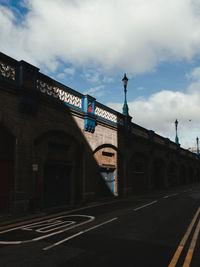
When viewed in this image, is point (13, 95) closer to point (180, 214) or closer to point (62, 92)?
point (62, 92)

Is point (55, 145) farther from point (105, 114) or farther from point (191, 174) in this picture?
point (191, 174)

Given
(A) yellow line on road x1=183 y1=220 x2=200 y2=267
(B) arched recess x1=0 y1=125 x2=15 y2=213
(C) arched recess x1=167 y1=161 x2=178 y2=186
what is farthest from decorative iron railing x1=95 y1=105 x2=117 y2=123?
(C) arched recess x1=167 y1=161 x2=178 y2=186

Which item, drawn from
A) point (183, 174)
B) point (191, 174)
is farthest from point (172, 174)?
point (191, 174)

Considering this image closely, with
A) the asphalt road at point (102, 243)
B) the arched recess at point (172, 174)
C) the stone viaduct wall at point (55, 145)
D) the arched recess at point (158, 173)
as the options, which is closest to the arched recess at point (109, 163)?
the stone viaduct wall at point (55, 145)

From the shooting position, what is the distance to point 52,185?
15797 millimetres

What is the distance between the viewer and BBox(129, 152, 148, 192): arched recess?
27000 millimetres

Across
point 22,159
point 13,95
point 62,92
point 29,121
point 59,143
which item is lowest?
point 22,159

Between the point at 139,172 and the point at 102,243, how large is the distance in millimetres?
21943

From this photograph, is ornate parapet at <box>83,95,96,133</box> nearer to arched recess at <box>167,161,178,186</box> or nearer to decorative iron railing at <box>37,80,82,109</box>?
decorative iron railing at <box>37,80,82,109</box>

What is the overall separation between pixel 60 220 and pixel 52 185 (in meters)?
4.89

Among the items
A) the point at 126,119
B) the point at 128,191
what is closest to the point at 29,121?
the point at 126,119

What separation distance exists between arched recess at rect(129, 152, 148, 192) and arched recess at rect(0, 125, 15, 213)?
15709 millimetres

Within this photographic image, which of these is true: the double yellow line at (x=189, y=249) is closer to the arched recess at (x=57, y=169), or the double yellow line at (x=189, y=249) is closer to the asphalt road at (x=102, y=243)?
the asphalt road at (x=102, y=243)

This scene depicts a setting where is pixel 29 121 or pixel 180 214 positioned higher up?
pixel 29 121
